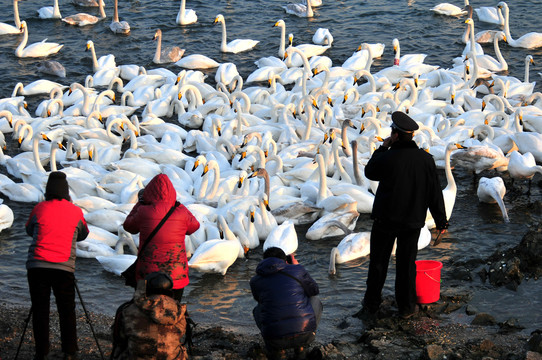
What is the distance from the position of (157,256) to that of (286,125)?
27.2 feet

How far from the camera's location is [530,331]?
756 cm

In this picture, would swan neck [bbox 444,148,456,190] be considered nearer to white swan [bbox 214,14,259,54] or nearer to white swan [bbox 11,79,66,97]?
white swan [bbox 11,79,66,97]

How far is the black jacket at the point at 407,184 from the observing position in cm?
722

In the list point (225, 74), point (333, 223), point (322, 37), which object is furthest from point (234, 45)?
point (333, 223)

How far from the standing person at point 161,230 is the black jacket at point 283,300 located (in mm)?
673

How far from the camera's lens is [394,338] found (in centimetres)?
718

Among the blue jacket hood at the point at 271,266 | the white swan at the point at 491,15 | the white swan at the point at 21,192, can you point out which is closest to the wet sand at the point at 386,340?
the blue jacket hood at the point at 271,266

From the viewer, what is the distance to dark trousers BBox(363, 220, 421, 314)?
7.44 meters

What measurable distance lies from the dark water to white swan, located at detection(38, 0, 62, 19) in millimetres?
233

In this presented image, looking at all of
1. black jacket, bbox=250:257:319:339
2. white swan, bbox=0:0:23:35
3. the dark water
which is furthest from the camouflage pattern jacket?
white swan, bbox=0:0:23:35

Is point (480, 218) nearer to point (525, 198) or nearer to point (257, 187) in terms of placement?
point (525, 198)

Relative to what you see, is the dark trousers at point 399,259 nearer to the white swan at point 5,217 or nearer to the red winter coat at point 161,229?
the red winter coat at point 161,229

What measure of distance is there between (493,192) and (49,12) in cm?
1507

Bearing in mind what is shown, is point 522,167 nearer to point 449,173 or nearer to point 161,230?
point 449,173
